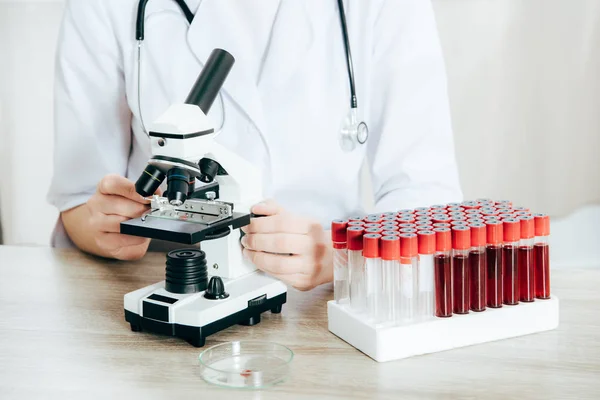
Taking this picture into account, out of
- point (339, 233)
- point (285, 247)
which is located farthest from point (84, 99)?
point (339, 233)

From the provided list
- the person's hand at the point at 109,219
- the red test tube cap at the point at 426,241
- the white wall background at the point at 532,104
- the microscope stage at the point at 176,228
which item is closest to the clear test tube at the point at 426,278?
the red test tube cap at the point at 426,241

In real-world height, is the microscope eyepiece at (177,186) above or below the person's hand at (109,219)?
above

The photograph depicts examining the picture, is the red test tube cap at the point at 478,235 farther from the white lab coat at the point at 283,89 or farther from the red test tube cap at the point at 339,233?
the white lab coat at the point at 283,89

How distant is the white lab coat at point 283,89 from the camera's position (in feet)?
5.88

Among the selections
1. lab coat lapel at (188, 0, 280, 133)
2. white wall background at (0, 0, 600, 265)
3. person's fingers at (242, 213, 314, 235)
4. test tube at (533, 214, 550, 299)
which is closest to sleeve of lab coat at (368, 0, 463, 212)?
lab coat lapel at (188, 0, 280, 133)

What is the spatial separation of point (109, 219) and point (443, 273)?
31.2 inches

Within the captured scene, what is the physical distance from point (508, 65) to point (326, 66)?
53.0 inches

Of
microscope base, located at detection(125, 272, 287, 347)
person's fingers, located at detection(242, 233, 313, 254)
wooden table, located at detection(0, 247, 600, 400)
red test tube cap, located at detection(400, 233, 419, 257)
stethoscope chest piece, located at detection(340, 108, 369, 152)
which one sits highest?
stethoscope chest piece, located at detection(340, 108, 369, 152)

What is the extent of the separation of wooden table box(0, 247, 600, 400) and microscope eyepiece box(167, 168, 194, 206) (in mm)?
255

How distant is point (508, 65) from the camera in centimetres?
292

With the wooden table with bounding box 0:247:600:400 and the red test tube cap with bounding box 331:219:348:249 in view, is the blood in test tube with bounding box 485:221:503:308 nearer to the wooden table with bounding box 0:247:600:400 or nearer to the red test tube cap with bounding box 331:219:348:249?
the wooden table with bounding box 0:247:600:400

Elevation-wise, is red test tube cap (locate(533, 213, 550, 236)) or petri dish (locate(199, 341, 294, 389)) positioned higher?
red test tube cap (locate(533, 213, 550, 236))

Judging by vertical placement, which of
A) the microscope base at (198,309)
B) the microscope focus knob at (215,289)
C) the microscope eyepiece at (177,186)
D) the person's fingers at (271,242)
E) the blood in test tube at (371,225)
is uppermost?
the microscope eyepiece at (177,186)

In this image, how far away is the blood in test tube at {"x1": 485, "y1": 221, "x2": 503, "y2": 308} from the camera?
4.05 feet
